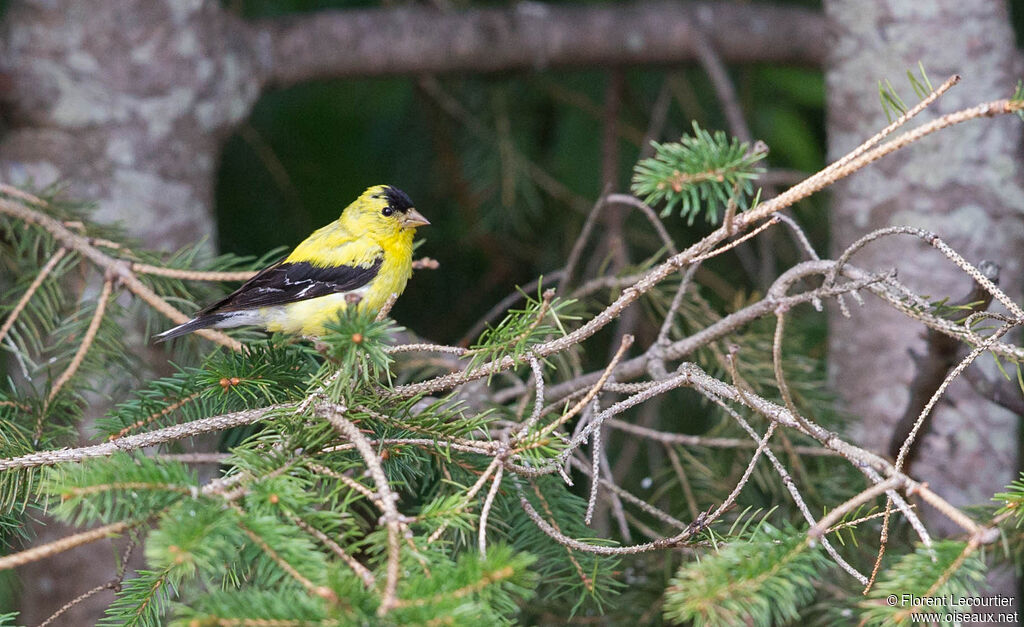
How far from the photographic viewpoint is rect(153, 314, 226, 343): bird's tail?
2266 mm

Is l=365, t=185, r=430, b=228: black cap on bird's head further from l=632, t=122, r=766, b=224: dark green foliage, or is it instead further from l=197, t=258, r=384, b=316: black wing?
l=632, t=122, r=766, b=224: dark green foliage

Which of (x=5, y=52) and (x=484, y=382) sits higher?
(x=5, y=52)

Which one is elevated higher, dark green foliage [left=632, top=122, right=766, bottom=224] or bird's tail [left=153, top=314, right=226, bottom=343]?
dark green foliage [left=632, top=122, right=766, bottom=224]

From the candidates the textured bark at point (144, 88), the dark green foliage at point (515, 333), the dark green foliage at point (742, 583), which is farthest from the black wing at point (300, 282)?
the dark green foliage at point (742, 583)

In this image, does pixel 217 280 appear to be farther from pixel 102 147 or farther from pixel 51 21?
pixel 51 21

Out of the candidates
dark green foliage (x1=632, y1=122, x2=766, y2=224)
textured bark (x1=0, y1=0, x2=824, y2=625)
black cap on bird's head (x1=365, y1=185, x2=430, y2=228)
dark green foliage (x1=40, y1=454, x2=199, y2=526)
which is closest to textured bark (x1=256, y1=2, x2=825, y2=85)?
textured bark (x1=0, y1=0, x2=824, y2=625)

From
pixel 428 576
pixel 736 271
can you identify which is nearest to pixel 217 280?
pixel 428 576

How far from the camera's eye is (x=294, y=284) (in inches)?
113

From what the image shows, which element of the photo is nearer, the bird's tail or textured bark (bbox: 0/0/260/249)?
the bird's tail

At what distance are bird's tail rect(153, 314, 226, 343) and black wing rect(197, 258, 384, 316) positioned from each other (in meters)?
0.17

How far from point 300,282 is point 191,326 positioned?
2.05 feet

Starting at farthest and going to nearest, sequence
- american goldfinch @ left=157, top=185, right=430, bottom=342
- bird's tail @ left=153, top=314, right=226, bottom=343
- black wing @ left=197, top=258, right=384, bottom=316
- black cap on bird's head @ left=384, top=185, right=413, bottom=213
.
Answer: black cap on bird's head @ left=384, top=185, right=413, bottom=213 → american goldfinch @ left=157, top=185, right=430, bottom=342 → black wing @ left=197, top=258, right=384, bottom=316 → bird's tail @ left=153, top=314, right=226, bottom=343

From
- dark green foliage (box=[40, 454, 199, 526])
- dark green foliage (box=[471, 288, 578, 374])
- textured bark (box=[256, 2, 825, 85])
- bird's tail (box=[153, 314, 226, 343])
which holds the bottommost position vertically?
bird's tail (box=[153, 314, 226, 343])

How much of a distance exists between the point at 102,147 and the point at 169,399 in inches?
52.9
